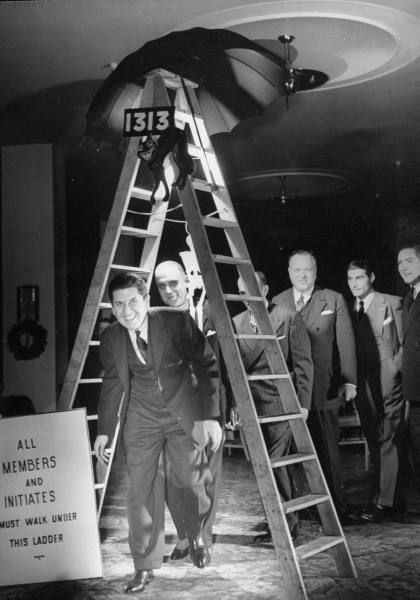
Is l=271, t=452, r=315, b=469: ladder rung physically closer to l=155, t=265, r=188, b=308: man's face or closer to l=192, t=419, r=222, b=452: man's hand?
l=192, t=419, r=222, b=452: man's hand

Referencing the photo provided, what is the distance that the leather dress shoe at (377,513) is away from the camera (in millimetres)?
3861

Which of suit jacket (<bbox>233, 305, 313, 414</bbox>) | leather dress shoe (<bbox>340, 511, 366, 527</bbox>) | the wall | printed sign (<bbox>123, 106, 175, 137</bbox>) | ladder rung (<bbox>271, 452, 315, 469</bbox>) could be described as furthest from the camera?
leather dress shoe (<bbox>340, 511, 366, 527</bbox>)

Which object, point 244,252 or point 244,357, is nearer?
point 244,252

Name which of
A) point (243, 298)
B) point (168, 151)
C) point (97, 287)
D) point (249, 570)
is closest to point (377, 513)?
point (249, 570)

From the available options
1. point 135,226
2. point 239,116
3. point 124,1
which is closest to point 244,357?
point 135,226

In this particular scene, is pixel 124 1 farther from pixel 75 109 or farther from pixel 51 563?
pixel 51 563

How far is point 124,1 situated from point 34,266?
138cm

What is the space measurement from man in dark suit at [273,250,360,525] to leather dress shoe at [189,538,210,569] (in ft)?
2.88

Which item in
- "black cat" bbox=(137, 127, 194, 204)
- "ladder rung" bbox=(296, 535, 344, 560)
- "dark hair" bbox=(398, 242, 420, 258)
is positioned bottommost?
"ladder rung" bbox=(296, 535, 344, 560)

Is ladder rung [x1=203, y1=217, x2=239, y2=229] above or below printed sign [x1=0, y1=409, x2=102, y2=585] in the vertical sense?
above

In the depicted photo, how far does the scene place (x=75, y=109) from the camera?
399 centimetres

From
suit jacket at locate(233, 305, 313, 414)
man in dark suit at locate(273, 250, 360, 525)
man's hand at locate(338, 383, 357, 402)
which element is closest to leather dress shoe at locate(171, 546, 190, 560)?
suit jacket at locate(233, 305, 313, 414)

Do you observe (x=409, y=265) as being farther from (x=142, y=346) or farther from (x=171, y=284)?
(x=142, y=346)

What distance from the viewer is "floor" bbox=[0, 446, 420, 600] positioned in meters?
2.93
